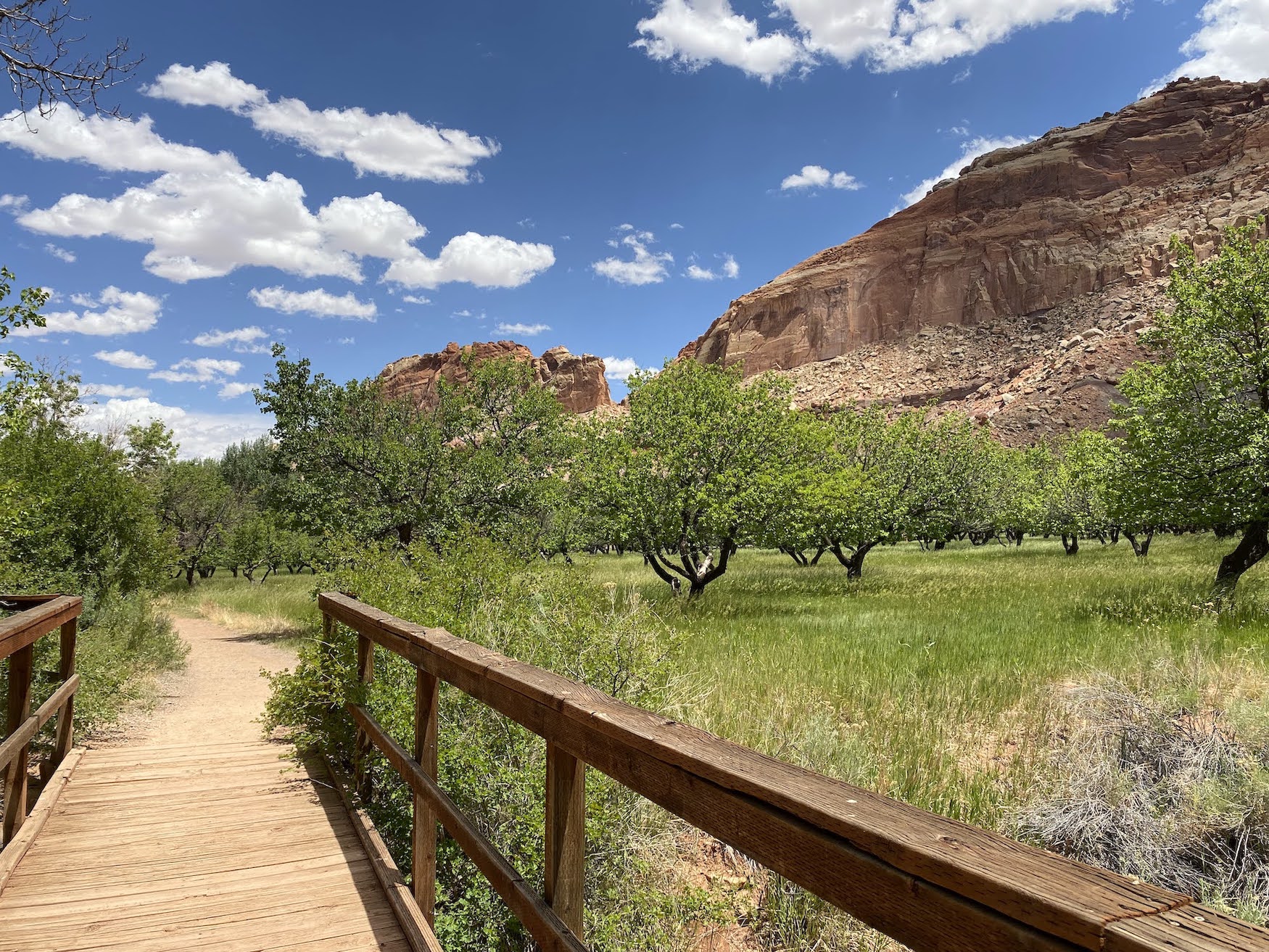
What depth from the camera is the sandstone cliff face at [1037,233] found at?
97688 mm

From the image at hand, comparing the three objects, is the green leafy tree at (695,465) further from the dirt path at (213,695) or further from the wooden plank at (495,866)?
the wooden plank at (495,866)

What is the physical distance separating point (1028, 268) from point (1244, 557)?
10924cm

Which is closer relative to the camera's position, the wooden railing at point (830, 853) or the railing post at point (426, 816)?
the wooden railing at point (830, 853)

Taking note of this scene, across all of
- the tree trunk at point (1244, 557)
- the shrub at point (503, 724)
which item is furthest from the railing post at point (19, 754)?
the tree trunk at point (1244, 557)

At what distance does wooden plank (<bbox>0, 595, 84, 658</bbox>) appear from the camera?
3.92 meters

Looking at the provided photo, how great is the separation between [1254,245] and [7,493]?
20190 millimetres

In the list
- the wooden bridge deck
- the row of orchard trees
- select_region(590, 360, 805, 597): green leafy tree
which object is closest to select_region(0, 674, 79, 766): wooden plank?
the wooden bridge deck

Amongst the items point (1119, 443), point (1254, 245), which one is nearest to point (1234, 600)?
point (1119, 443)

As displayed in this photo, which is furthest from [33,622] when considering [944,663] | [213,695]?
[944,663]

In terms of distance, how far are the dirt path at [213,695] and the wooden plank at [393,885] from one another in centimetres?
265

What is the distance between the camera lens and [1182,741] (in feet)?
19.3

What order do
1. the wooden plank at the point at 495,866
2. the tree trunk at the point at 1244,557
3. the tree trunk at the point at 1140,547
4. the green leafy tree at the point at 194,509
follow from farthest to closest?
the green leafy tree at the point at 194,509, the tree trunk at the point at 1140,547, the tree trunk at the point at 1244,557, the wooden plank at the point at 495,866

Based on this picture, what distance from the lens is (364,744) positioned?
4.89 meters

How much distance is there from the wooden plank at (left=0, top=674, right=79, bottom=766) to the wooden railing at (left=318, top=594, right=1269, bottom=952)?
2938 millimetres
